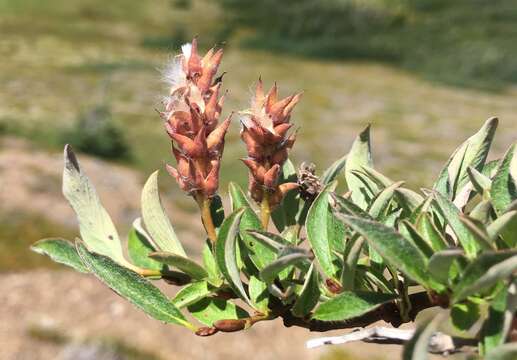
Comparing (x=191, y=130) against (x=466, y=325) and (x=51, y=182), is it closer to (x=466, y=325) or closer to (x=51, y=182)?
(x=466, y=325)

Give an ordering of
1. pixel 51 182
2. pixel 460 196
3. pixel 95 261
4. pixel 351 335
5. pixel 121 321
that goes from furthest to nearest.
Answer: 1. pixel 51 182
2. pixel 121 321
3. pixel 460 196
4. pixel 95 261
5. pixel 351 335

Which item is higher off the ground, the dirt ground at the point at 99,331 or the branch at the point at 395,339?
the branch at the point at 395,339

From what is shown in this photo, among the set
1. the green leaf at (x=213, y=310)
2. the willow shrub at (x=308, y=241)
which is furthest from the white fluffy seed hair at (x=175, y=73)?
the green leaf at (x=213, y=310)

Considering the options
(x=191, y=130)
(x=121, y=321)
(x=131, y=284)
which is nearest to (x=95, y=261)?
(x=131, y=284)

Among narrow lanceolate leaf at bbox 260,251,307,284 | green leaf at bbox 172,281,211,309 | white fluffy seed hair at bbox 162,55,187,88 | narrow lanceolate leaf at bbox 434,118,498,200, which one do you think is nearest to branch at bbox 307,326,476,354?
narrow lanceolate leaf at bbox 260,251,307,284

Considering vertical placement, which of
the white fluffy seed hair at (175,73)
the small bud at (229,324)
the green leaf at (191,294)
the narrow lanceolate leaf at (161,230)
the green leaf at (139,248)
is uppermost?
the white fluffy seed hair at (175,73)

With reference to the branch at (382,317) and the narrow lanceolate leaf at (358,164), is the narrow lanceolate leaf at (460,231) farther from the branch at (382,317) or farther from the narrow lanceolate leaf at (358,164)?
the narrow lanceolate leaf at (358,164)

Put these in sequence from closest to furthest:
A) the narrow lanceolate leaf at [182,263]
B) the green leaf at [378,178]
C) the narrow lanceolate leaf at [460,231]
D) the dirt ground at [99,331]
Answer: the narrow lanceolate leaf at [460,231]
the narrow lanceolate leaf at [182,263]
the green leaf at [378,178]
the dirt ground at [99,331]

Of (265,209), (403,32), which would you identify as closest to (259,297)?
(265,209)
